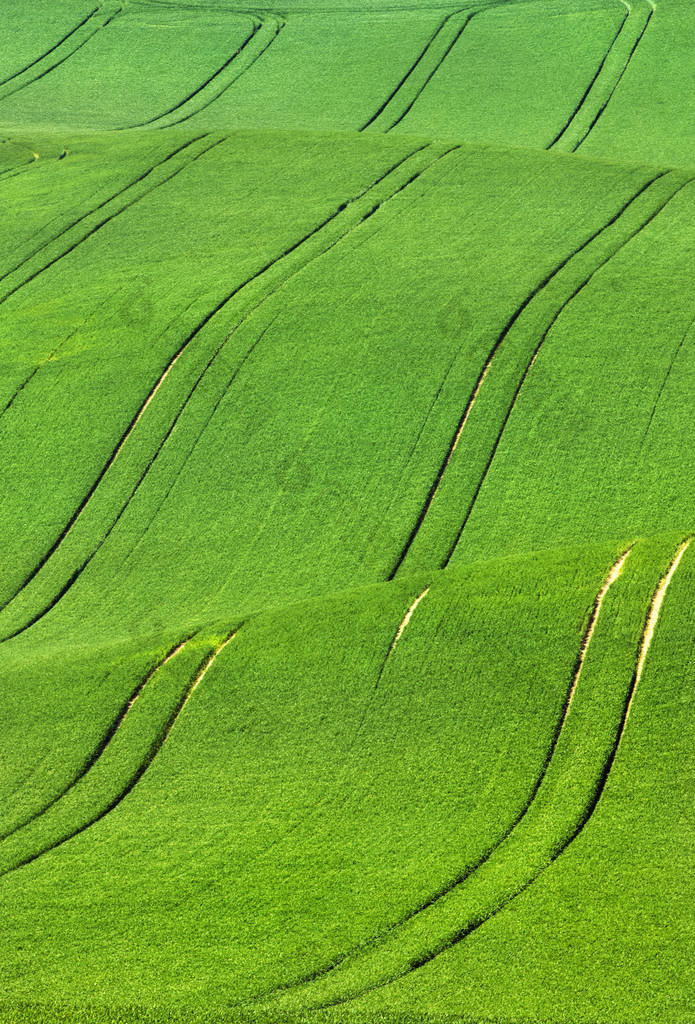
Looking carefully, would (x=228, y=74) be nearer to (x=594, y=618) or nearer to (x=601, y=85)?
(x=601, y=85)

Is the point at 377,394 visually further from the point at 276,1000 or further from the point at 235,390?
the point at 276,1000

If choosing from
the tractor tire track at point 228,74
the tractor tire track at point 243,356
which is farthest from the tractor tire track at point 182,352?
the tractor tire track at point 228,74

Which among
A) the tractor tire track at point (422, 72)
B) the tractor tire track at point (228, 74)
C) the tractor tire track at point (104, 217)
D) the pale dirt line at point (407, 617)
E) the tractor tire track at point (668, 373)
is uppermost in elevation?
the tractor tire track at point (228, 74)

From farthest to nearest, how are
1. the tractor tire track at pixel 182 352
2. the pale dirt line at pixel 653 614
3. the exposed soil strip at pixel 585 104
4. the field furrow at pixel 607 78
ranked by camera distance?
1. the field furrow at pixel 607 78
2. the exposed soil strip at pixel 585 104
3. the tractor tire track at pixel 182 352
4. the pale dirt line at pixel 653 614

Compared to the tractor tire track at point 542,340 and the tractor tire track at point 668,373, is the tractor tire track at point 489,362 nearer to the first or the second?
the tractor tire track at point 542,340

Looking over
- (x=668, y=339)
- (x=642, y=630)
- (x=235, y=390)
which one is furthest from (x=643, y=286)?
(x=642, y=630)

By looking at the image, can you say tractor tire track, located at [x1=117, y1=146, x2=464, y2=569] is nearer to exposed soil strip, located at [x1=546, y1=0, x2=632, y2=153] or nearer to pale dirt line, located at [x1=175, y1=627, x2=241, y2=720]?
pale dirt line, located at [x1=175, y1=627, x2=241, y2=720]
